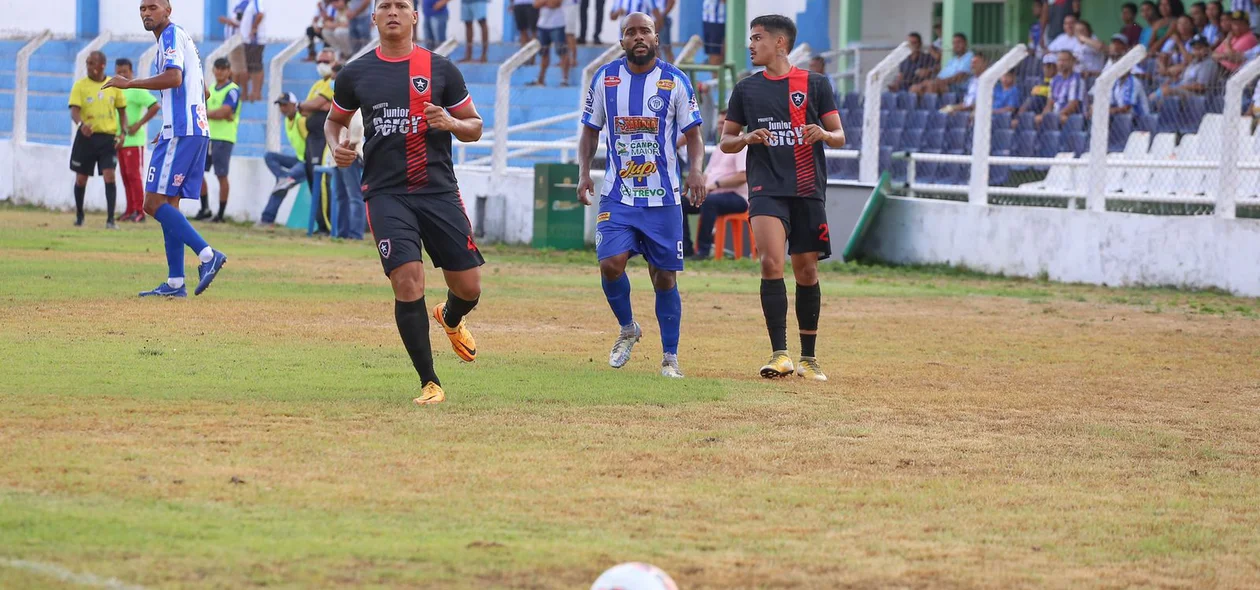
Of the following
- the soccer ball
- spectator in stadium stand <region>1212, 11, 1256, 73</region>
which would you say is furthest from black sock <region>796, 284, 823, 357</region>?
Answer: spectator in stadium stand <region>1212, 11, 1256, 73</region>

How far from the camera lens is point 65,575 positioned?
5.07 meters

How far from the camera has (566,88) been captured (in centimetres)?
2766

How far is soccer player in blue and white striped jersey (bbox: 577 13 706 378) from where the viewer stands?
10250mm

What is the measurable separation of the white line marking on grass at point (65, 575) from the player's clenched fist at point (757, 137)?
587 cm

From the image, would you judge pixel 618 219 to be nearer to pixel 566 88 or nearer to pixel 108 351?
pixel 108 351

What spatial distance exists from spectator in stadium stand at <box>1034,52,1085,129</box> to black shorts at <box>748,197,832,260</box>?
10.4 meters

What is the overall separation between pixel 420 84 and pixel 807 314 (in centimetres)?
305

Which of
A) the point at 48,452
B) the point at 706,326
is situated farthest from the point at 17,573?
the point at 706,326

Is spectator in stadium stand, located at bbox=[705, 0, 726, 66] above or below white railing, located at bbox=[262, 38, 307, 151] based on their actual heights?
above

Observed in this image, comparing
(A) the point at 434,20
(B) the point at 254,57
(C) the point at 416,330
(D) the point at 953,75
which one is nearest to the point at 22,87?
(B) the point at 254,57

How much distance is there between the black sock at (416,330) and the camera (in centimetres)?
862

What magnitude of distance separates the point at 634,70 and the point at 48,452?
14.6 ft

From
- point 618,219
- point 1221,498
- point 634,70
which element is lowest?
point 1221,498

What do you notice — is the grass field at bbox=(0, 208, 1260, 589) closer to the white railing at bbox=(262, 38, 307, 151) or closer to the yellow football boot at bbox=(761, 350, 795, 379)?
the yellow football boot at bbox=(761, 350, 795, 379)
